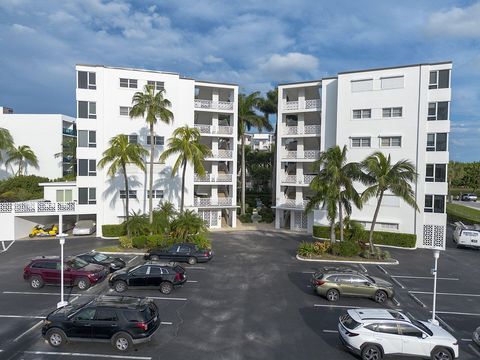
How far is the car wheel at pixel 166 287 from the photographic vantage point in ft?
66.4

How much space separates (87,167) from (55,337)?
27660mm

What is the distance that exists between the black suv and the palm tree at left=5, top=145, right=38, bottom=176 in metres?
49.1

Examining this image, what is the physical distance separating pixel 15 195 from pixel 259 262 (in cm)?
3323

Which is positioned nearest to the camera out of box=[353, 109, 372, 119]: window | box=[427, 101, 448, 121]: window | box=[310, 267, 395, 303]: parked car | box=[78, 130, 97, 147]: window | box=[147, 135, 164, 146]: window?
box=[310, 267, 395, 303]: parked car

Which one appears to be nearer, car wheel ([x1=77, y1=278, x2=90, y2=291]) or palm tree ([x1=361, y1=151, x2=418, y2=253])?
car wheel ([x1=77, y1=278, x2=90, y2=291])

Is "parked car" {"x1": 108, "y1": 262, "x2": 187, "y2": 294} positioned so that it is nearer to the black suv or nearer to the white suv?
the black suv

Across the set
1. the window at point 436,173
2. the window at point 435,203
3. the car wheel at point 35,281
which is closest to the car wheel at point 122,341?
the car wheel at point 35,281

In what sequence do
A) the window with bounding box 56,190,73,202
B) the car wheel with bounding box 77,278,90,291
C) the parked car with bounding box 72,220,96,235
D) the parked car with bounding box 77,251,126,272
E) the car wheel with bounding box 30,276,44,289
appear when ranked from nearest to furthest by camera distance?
the car wheel with bounding box 77,278,90,291
the car wheel with bounding box 30,276,44,289
the parked car with bounding box 77,251,126,272
the parked car with bounding box 72,220,96,235
the window with bounding box 56,190,73,202

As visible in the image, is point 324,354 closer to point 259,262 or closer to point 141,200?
point 259,262

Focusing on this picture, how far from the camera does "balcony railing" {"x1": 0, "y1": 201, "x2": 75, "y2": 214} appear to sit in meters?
37.4

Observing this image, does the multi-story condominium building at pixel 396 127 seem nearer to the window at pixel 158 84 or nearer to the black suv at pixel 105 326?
the window at pixel 158 84

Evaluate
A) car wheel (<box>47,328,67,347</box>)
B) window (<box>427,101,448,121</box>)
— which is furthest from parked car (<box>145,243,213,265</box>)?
window (<box>427,101,448,121</box>)

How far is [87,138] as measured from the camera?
38.5 m

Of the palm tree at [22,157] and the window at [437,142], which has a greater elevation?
the window at [437,142]
